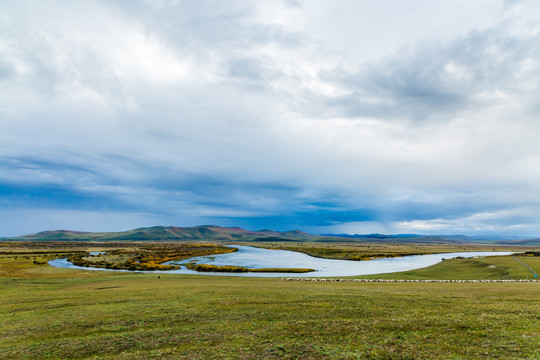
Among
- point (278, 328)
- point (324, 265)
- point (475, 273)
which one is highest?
point (278, 328)

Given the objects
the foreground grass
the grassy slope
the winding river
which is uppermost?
the foreground grass

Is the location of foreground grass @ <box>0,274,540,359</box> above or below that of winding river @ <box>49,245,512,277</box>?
above

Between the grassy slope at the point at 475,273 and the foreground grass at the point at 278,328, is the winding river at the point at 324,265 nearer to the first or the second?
the grassy slope at the point at 475,273

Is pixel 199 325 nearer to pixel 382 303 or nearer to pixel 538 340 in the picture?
pixel 382 303

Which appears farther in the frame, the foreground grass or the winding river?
the winding river

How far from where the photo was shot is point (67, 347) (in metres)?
14.7

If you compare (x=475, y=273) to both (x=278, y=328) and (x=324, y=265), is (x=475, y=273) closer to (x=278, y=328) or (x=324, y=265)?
(x=324, y=265)

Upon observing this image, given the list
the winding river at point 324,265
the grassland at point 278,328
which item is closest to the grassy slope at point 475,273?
the winding river at point 324,265

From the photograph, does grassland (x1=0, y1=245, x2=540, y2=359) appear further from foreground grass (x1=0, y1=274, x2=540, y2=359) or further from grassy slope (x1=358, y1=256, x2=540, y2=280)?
grassy slope (x1=358, y1=256, x2=540, y2=280)

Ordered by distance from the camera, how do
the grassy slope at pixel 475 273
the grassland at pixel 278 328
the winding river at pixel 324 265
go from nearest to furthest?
1. the grassland at pixel 278 328
2. the grassy slope at pixel 475 273
3. the winding river at pixel 324 265

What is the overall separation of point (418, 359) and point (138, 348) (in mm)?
13273

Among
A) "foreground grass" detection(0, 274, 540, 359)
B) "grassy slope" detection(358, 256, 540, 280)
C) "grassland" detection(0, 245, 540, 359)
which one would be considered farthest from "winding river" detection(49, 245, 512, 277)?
"foreground grass" detection(0, 274, 540, 359)

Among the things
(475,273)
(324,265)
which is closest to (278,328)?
(475,273)

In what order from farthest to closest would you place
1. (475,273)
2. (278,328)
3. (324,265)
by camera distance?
(324,265)
(475,273)
(278,328)
